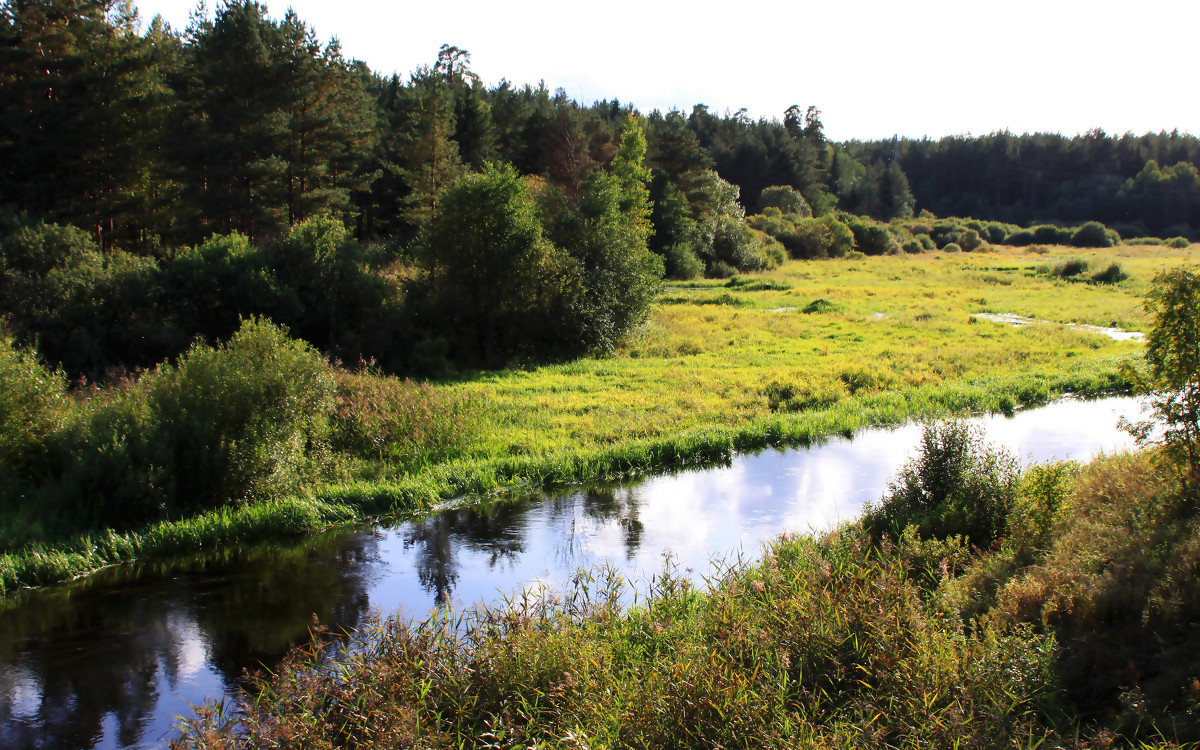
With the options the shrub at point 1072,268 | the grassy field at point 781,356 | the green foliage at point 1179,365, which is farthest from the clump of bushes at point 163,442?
the shrub at point 1072,268

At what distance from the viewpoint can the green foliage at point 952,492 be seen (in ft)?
30.8

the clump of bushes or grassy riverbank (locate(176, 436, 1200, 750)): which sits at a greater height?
the clump of bushes

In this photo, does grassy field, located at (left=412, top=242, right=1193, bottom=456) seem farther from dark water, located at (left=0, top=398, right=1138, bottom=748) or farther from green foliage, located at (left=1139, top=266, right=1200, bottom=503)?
green foliage, located at (left=1139, top=266, right=1200, bottom=503)

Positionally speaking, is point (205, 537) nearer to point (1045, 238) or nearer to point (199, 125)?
point (199, 125)

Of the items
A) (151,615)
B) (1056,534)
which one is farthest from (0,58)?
(1056,534)

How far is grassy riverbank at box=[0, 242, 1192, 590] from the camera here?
34.9 feet

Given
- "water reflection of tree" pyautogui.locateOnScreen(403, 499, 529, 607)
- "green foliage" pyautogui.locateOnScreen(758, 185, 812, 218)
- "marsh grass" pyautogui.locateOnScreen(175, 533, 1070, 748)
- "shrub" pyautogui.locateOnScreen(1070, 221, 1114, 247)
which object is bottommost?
"water reflection of tree" pyautogui.locateOnScreen(403, 499, 529, 607)

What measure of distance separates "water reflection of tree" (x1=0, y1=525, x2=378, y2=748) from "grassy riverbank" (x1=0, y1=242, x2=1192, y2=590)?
86 cm

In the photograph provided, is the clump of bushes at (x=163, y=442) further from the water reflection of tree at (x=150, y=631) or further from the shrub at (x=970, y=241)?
the shrub at (x=970, y=241)

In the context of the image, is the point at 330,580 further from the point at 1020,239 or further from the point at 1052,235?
the point at 1052,235

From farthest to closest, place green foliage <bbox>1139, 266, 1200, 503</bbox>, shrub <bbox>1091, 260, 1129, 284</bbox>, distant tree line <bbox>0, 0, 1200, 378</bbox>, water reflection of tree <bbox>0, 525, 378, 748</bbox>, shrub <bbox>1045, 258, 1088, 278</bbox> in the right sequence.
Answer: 1. shrub <bbox>1045, 258, 1088, 278</bbox>
2. shrub <bbox>1091, 260, 1129, 284</bbox>
3. distant tree line <bbox>0, 0, 1200, 378</bbox>
4. green foliage <bbox>1139, 266, 1200, 503</bbox>
5. water reflection of tree <bbox>0, 525, 378, 748</bbox>

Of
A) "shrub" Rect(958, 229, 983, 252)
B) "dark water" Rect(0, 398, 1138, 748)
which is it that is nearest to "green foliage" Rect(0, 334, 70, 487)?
"dark water" Rect(0, 398, 1138, 748)

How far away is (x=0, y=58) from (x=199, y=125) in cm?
627

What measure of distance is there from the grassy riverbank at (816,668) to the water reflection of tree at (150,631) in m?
0.92
